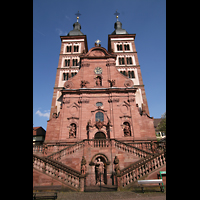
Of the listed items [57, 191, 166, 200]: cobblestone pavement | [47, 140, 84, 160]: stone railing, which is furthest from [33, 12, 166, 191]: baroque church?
[57, 191, 166, 200]: cobblestone pavement

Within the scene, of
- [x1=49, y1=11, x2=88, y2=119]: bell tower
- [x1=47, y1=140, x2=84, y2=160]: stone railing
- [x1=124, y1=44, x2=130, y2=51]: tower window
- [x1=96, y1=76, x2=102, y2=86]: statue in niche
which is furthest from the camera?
[x1=124, y1=44, x2=130, y2=51]: tower window

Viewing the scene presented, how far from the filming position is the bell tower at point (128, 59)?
28691 millimetres

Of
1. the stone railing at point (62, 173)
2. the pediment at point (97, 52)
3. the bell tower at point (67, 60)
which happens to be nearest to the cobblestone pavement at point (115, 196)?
the stone railing at point (62, 173)

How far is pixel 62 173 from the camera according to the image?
11461 millimetres

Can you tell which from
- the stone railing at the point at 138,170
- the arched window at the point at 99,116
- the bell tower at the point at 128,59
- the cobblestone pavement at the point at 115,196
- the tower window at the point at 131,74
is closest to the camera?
the cobblestone pavement at the point at 115,196

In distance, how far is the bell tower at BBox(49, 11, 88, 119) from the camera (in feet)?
92.3

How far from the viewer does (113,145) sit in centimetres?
1537

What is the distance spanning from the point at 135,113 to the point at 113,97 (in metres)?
4.29

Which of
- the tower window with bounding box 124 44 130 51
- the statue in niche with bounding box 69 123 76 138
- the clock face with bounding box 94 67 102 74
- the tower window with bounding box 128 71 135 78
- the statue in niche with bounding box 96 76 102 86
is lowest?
the statue in niche with bounding box 69 123 76 138

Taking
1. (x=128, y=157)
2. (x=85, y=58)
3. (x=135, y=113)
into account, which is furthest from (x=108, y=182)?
(x=85, y=58)

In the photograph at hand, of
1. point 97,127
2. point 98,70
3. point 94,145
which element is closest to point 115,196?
point 94,145

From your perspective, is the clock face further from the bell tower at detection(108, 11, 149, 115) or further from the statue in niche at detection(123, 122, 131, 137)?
the statue in niche at detection(123, 122, 131, 137)

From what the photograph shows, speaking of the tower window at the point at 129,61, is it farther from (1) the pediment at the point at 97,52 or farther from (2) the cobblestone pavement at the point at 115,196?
(2) the cobblestone pavement at the point at 115,196
